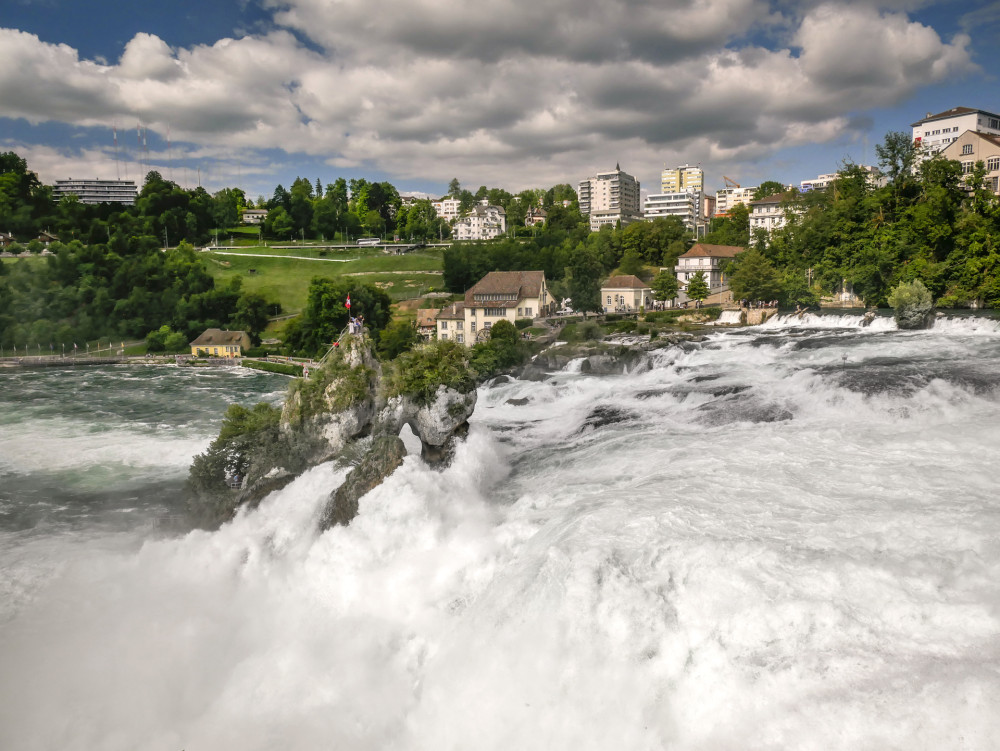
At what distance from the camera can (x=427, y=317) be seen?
6322 centimetres

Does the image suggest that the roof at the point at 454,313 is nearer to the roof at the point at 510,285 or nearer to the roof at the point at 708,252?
the roof at the point at 510,285

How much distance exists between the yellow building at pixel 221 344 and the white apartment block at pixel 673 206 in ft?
356

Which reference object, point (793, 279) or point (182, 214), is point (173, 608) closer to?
point (793, 279)

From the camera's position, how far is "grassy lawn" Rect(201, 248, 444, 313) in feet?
271

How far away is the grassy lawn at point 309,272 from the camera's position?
8250 cm

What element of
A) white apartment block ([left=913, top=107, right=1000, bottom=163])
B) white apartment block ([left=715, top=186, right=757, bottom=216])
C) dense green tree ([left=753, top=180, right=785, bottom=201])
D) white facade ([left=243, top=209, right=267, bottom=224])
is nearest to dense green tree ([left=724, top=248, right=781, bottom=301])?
white apartment block ([left=913, top=107, right=1000, bottom=163])

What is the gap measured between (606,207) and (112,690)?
15793 centimetres

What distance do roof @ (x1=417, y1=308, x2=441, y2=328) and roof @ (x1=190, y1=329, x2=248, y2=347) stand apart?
1835cm

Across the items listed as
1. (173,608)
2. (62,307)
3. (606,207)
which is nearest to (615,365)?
(173,608)

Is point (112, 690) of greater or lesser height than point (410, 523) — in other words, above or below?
below

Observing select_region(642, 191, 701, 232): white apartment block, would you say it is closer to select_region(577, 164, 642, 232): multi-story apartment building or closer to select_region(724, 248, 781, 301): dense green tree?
select_region(577, 164, 642, 232): multi-story apartment building

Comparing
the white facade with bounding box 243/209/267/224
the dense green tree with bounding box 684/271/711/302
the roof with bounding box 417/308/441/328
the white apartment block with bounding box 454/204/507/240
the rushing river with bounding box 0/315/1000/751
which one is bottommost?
the rushing river with bounding box 0/315/1000/751

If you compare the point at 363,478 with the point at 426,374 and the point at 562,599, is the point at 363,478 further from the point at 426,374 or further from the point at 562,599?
the point at 562,599

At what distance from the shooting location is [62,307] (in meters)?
61.7
